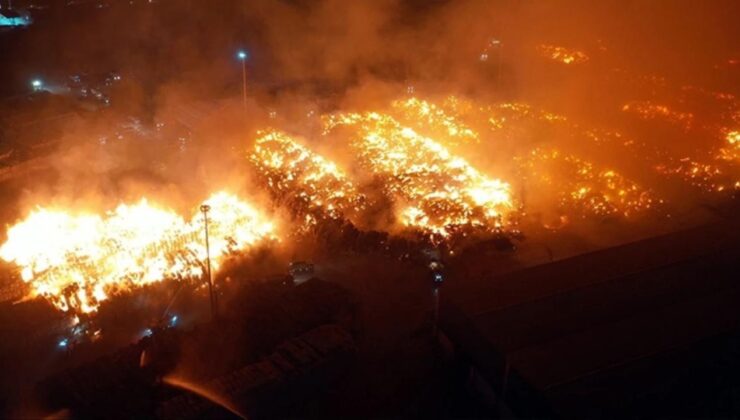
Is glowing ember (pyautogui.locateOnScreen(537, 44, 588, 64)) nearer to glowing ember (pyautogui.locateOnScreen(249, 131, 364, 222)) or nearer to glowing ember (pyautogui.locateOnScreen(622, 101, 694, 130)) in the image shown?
glowing ember (pyautogui.locateOnScreen(622, 101, 694, 130))

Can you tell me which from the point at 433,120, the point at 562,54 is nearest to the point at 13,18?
the point at 433,120

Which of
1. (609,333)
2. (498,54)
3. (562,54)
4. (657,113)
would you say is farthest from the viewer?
(498,54)

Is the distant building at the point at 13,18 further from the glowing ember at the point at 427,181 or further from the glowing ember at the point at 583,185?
the glowing ember at the point at 583,185

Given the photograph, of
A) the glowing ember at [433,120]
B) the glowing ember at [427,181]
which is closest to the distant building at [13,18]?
the glowing ember at [427,181]

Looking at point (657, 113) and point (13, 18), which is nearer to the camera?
point (657, 113)

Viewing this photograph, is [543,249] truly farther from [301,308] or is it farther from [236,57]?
[236,57]

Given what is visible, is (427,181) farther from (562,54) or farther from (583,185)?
(562,54)
